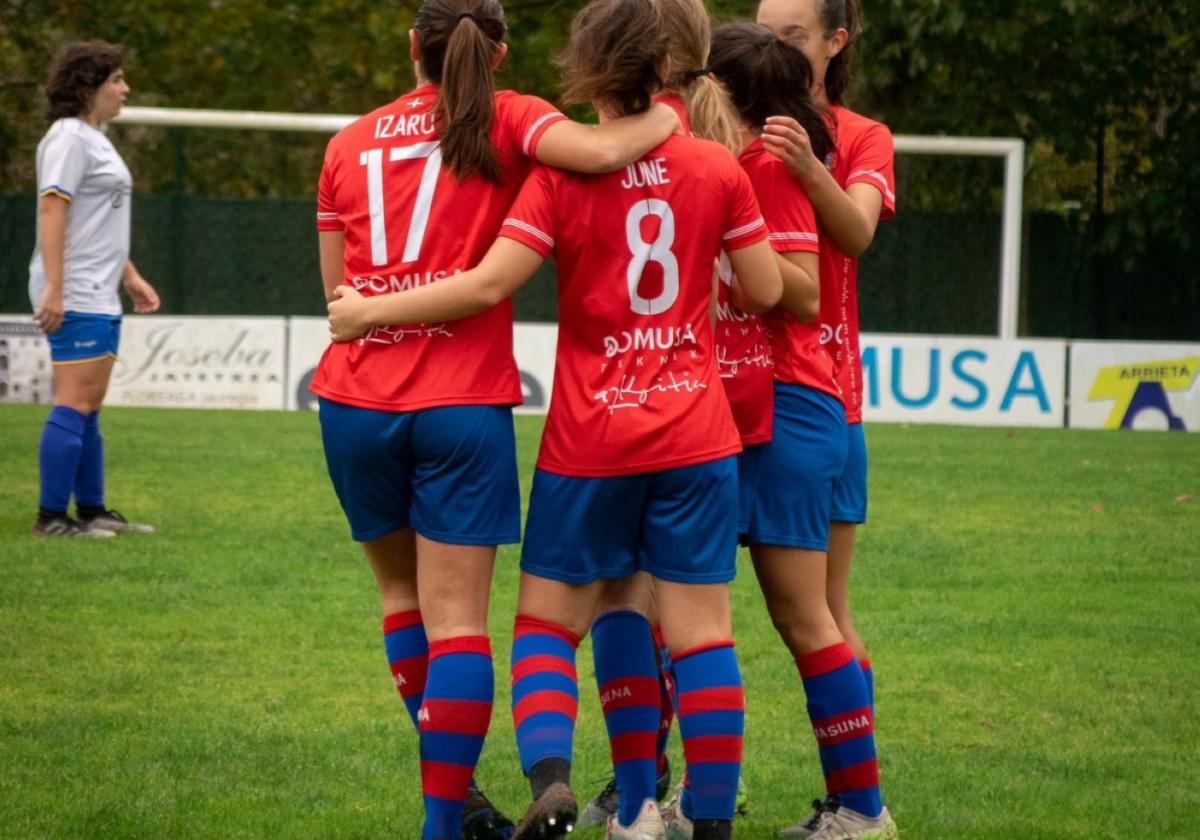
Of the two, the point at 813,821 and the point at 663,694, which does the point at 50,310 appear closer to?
the point at 663,694

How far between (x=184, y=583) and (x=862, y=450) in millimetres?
4071

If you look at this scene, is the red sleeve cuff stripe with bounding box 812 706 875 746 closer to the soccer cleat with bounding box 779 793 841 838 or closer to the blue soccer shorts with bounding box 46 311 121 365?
the soccer cleat with bounding box 779 793 841 838

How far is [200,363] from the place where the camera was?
54.0 feet

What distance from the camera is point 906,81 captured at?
21.6 m

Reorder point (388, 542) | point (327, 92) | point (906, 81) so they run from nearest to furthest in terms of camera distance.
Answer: point (388, 542) < point (906, 81) < point (327, 92)

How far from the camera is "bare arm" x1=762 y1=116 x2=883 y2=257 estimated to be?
3848 mm

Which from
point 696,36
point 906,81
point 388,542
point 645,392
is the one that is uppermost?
point 906,81

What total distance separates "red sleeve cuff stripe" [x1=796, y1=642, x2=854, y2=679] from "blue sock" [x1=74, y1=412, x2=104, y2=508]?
537 cm

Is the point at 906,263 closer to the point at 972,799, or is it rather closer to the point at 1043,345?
the point at 1043,345

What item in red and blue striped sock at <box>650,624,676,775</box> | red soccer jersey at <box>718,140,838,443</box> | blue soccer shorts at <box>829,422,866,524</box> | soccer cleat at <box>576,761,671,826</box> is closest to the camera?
red soccer jersey at <box>718,140,838,443</box>

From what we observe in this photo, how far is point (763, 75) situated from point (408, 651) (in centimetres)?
154

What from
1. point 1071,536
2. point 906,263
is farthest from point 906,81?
point 1071,536

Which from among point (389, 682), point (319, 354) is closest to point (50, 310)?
point (389, 682)

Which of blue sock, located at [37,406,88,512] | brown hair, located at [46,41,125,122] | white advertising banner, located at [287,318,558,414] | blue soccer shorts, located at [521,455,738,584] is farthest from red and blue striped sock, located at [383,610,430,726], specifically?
white advertising banner, located at [287,318,558,414]
